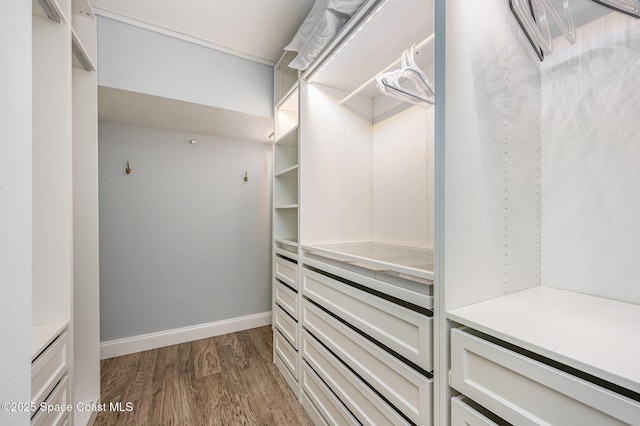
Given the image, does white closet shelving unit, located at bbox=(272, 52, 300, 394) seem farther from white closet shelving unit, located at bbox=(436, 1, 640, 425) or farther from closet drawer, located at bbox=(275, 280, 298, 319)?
white closet shelving unit, located at bbox=(436, 1, 640, 425)

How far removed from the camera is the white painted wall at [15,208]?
564 mm

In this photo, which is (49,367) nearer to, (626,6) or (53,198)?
(53,198)

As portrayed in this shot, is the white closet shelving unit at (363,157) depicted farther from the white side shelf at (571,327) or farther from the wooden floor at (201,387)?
the wooden floor at (201,387)

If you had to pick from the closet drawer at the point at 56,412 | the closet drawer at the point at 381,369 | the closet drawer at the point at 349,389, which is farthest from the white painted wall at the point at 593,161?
the closet drawer at the point at 56,412

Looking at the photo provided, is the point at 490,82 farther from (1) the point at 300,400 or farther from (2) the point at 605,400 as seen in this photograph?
(1) the point at 300,400

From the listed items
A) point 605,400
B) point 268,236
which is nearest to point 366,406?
point 605,400

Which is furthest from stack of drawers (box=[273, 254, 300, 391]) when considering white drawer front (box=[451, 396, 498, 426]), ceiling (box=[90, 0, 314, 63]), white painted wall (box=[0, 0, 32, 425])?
ceiling (box=[90, 0, 314, 63])

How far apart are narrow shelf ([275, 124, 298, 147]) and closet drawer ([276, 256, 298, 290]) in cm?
92

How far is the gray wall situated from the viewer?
2.39m

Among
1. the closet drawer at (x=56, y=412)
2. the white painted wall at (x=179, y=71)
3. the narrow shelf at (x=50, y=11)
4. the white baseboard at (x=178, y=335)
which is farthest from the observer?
the white baseboard at (x=178, y=335)

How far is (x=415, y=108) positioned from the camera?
5.54 ft

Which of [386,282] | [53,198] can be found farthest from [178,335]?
[386,282]

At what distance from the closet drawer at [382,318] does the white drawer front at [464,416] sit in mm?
111

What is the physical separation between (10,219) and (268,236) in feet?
8.04
